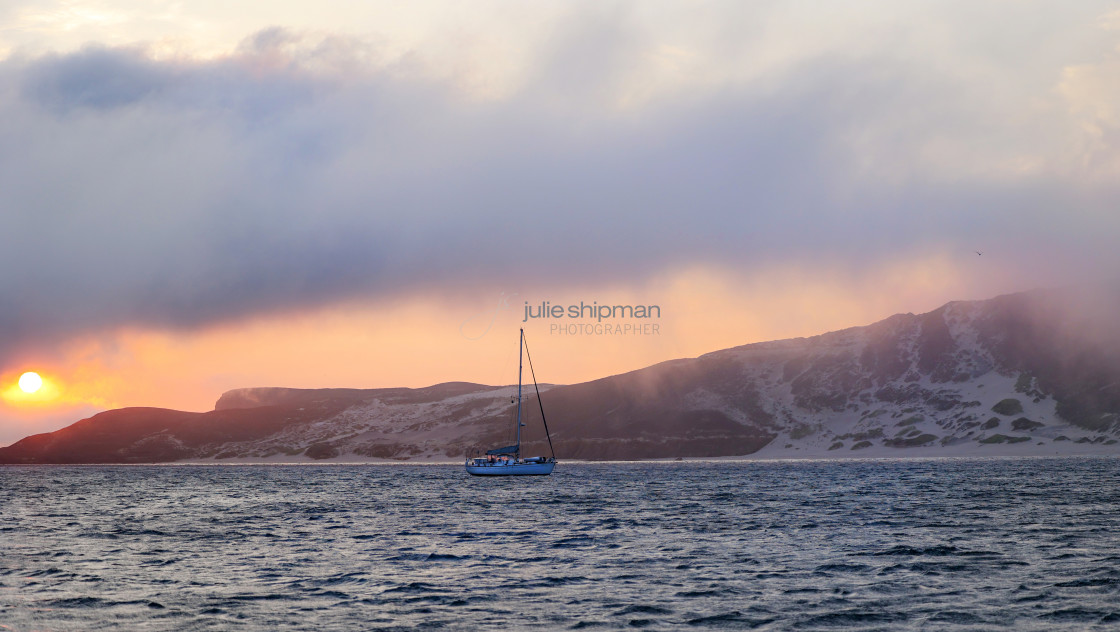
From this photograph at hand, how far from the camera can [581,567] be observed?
138ft

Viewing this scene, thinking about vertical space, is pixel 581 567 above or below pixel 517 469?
above

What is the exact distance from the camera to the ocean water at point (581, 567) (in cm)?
3039

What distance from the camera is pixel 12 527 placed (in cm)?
6688

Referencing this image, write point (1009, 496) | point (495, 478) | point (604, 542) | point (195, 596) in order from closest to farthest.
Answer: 1. point (195, 596)
2. point (604, 542)
3. point (1009, 496)
4. point (495, 478)

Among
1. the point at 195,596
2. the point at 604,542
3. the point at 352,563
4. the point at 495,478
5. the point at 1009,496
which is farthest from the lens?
the point at 495,478

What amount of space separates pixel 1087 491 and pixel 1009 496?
35.3 ft

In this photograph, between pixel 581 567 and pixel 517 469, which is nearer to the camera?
pixel 581 567

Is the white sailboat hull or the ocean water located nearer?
the ocean water

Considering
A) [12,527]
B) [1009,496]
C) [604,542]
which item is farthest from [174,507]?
[1009,496]

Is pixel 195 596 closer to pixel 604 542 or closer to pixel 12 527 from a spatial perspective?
pixel 604 542

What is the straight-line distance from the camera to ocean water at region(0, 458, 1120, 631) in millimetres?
30391

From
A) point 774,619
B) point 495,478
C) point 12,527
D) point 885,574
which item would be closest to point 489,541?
point 885,574

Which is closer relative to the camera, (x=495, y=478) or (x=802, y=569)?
(x=802, y=569)

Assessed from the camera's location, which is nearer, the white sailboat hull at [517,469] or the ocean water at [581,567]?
the ocean water at [581,567]
